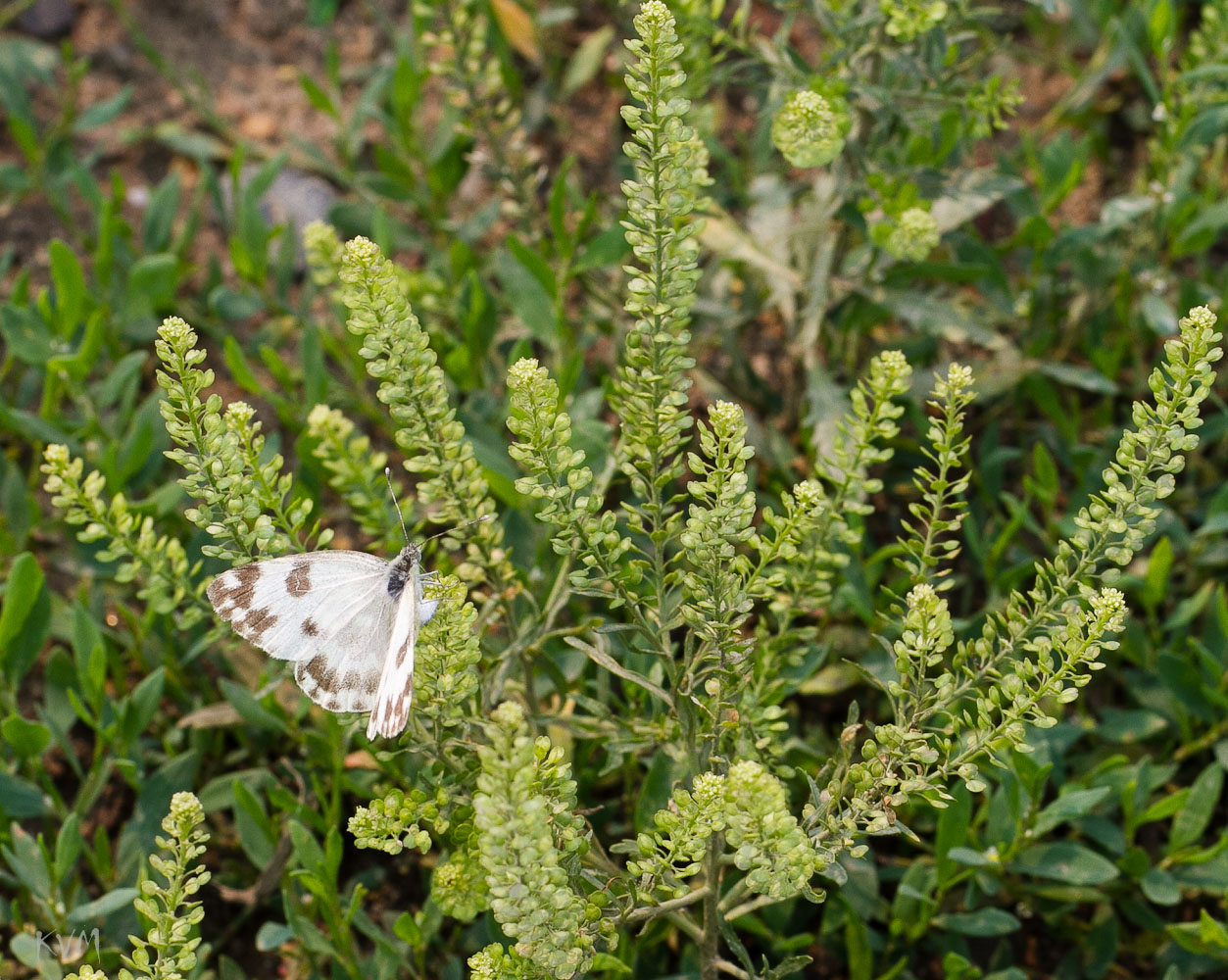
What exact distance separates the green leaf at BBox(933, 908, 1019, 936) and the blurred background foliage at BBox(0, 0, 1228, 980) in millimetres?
18


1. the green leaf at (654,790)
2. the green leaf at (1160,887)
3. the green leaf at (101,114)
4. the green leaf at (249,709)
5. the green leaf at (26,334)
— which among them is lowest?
the green leaf at (249,709)

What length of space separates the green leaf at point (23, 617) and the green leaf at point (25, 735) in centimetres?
20

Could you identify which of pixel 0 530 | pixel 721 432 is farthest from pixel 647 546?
pixel 0 530

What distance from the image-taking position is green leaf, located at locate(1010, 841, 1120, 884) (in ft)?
8.71

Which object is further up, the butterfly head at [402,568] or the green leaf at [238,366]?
the butterfly head at [402,568]

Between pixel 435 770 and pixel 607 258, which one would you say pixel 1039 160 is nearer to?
pixel 607 258

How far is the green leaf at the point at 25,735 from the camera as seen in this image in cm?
267

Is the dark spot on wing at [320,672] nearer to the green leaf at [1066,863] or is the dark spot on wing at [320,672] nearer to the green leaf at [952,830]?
the green leaf at [952,830]

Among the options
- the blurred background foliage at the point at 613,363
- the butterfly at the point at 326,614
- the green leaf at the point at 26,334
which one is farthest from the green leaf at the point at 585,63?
the butterfly at the point at 326,614

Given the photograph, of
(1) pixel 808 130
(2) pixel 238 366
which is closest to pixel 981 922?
(1) pixel 808 130

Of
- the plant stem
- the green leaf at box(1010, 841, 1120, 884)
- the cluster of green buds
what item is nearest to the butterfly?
the plant stem

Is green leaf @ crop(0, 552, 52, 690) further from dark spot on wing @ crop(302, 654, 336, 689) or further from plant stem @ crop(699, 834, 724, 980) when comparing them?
plant stem @ crop(699, 834, 724, 980)

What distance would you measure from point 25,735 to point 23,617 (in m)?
0.27

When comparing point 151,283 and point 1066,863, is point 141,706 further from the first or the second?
point 1066,863
